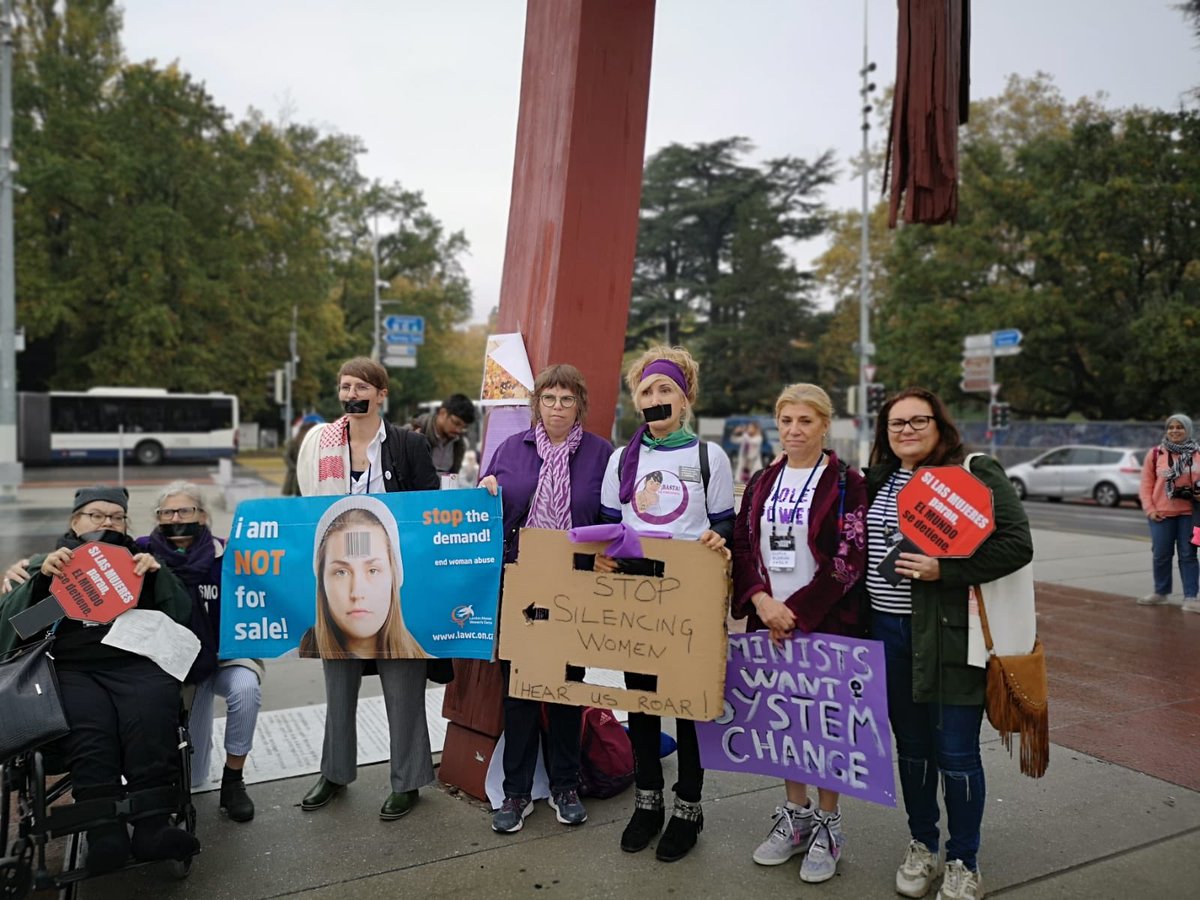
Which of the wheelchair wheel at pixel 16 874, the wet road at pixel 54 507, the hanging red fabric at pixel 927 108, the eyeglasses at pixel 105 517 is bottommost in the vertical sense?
the wet road at pixel 54 507

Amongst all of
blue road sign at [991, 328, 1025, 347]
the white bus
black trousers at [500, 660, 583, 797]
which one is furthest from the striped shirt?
the white bus

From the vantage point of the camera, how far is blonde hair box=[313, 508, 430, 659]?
11.6 ft

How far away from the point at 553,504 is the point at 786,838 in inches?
58.6

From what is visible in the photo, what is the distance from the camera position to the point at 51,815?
270 centimetres

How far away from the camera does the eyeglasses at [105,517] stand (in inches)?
130

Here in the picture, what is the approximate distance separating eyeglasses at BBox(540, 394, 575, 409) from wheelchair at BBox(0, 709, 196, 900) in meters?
1.79

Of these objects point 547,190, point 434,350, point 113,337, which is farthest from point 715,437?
point 547,190

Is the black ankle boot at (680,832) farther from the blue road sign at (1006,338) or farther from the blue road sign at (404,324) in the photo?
the blue road sign at (404,324)

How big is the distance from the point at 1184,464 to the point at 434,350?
47902 millimetres

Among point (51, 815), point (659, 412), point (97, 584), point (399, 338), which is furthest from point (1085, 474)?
point (51, 815)

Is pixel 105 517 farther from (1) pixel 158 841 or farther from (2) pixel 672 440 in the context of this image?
(2) pixel 672 440

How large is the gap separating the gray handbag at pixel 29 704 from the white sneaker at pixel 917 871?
2790 millimetres

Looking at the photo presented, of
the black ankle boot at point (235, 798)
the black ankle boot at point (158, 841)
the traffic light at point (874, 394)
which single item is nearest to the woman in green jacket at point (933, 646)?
the black ankle boot at point (158, 841)

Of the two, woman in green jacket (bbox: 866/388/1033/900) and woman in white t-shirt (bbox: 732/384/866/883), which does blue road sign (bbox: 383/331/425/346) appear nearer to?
woman in white t-shirt (bbox: 732/384/866/883)
